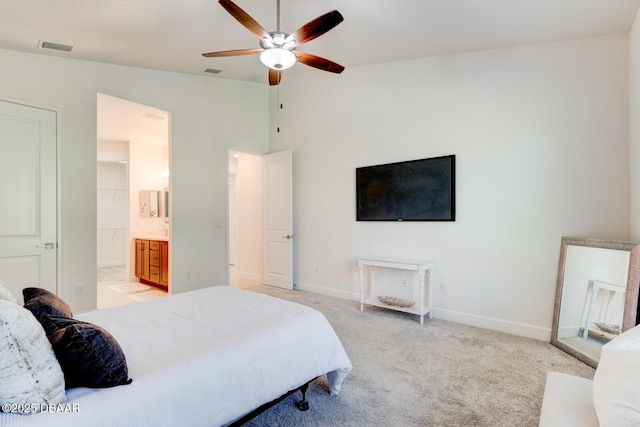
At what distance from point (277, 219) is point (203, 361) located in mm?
4061

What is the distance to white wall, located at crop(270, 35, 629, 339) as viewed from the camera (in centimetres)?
293

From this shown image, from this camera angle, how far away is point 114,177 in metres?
8.27

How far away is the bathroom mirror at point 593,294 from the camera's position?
2467 mm

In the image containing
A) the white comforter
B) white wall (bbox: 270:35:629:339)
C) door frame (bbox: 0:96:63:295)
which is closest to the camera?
the white comforter

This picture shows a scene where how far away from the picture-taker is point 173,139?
4.58 meters

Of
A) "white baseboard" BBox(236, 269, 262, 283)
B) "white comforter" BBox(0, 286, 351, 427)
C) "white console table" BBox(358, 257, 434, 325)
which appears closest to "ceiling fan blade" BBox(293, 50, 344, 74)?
"white comforter" BBox(0, 286, 351, 427)

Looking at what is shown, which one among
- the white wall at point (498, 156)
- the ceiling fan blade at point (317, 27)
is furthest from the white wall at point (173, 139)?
the ceiling fan blade at point (317, 27)

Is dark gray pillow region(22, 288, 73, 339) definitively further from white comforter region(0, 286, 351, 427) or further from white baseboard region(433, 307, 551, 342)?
white baseboard region(433, 307, 551, 342)

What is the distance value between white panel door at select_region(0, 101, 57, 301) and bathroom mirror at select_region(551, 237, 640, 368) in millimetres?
5235

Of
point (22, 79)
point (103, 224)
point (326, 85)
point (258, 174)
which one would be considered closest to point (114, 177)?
point (103, 224)

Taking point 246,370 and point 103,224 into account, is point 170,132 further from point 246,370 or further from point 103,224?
point 103,224

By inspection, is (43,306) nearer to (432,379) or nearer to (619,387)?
(619,387)

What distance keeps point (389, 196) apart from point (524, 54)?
2.08 m

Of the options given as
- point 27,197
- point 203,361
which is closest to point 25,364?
point 203,361
